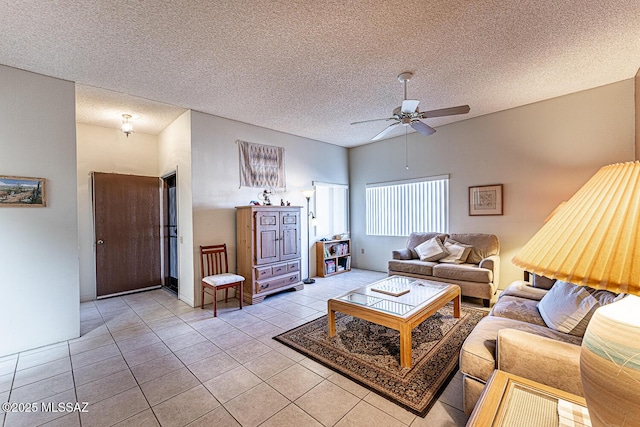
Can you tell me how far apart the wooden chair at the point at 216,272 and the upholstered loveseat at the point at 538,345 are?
3.02 metres

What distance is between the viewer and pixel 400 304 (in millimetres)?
2732

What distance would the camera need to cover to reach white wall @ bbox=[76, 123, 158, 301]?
451 centimetres

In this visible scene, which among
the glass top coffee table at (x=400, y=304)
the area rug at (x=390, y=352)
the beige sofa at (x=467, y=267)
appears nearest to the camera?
the area rug at (x=390, y=352)

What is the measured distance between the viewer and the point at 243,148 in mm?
4719

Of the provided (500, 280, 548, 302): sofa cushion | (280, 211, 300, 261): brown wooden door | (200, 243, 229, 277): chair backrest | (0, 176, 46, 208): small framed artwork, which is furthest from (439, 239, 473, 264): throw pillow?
(0, 176, 46, 208): small framed artwork

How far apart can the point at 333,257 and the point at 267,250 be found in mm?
2013

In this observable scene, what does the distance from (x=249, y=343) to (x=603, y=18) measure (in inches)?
172

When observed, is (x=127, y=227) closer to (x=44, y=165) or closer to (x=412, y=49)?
(x=44, y=165)

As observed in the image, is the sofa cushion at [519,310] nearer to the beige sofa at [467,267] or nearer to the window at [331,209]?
the beige sofa at [467,267]

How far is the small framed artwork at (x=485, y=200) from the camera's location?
14.6ft

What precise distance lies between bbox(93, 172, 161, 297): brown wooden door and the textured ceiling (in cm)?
140

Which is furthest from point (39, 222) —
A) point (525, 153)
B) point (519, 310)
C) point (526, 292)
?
point (525, 153)

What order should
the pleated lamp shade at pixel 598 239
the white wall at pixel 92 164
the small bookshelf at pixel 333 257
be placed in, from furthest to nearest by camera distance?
the small bookshelf at pixel 333 257, the white wall at pixel 92 164, the pleated lamp shade at pixel 598 239

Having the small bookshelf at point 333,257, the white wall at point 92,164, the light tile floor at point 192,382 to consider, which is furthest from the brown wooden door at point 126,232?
the small bookshelf at point 333,257
